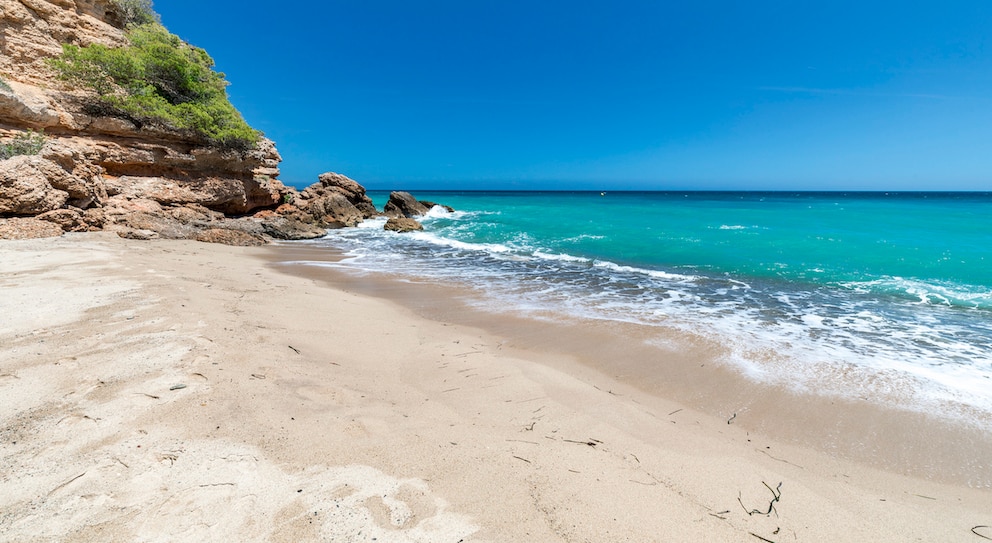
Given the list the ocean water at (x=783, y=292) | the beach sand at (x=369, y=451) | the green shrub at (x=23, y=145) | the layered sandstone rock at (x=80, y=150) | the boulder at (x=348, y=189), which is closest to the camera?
the beach sand at (x=369, y=451)

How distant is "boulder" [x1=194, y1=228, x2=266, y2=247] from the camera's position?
1238 cm

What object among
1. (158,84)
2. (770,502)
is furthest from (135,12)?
(770,502)

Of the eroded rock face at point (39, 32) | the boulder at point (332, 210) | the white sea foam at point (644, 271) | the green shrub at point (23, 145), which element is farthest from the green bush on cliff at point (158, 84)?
the white sea foam at point (644, 271)

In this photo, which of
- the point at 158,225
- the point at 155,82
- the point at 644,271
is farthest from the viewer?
the point at 155,82

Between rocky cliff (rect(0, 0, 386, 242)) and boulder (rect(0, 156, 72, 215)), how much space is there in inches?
0.7

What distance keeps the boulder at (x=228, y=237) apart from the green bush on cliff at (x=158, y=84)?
164 inches

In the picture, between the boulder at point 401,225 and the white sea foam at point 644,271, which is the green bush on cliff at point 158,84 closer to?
the boulder at point 401,225

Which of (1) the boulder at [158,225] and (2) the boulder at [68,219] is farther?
(1) the boulder at [158,225]

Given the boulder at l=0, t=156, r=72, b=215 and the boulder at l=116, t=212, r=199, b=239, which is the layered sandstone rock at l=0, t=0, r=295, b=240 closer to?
the boulder at l=0, t=156, r=72, b=215

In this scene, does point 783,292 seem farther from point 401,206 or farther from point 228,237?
point 401,206

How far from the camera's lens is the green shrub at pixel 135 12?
50.0ft

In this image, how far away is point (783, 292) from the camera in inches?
351

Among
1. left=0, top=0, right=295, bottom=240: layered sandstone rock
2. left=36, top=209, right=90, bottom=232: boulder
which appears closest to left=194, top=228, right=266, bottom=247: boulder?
left=0, top=0, right=295, bottom=240: layered sandstone rock

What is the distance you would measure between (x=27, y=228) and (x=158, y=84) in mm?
8687
